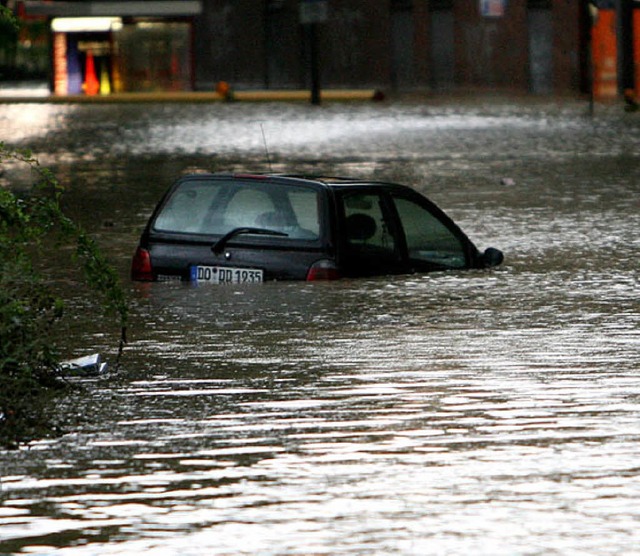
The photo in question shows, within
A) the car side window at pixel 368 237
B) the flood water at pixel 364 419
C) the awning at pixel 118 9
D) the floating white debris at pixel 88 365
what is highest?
the awning at pixel 118 9

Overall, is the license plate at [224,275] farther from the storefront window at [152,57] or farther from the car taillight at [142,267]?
the storefront window at [152,57]

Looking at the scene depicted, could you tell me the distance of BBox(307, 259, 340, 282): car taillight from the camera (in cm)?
1396

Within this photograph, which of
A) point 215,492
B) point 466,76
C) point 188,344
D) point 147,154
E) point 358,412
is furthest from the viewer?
point 466,76

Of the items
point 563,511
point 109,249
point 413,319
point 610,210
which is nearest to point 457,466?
point 563,511

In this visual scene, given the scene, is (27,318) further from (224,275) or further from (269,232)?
(224,275)

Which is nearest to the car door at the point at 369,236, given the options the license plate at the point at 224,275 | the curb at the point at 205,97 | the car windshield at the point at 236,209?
the car windshield at the point at 236,209

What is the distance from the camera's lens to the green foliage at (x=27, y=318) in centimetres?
866

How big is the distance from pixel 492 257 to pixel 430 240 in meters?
0.52

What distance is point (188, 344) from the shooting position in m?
11.9

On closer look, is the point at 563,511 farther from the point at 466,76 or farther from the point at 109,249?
the point at 466,76

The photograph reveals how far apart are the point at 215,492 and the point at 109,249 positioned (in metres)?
11.7

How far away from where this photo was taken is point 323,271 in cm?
1396

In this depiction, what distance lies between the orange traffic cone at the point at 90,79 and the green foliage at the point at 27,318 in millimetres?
59951

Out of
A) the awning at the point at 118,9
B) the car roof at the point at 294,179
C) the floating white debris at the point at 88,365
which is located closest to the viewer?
the floating white debris at the point at 88,365
